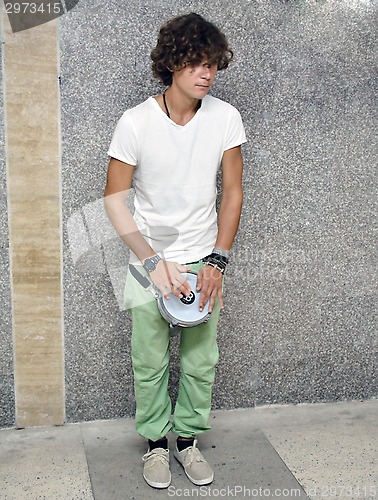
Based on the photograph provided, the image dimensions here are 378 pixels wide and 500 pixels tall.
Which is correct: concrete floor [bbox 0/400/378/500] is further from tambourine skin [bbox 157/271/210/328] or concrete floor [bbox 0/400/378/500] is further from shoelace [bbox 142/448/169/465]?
tambourine skin [bbox 157/271/210/328]

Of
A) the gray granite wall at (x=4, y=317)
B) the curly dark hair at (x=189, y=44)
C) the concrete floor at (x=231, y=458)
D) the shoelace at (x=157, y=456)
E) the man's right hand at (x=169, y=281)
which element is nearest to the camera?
the curly dark hair at (x=189, y=44)

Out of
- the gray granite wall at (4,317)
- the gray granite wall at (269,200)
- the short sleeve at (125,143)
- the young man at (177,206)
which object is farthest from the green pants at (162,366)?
the gray granite wall at (4,317)

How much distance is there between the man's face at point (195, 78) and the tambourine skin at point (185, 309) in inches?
28.6

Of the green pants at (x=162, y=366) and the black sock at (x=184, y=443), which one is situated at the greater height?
the green pants at (x=162, y=366)

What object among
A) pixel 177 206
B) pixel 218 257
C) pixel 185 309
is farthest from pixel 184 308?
pixel 177 206

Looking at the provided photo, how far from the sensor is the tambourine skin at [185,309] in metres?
2.75

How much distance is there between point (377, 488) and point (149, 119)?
6.02 feet

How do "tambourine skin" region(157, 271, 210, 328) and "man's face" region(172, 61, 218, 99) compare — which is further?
"tambourine skin" region(157, 271, 210, 328)

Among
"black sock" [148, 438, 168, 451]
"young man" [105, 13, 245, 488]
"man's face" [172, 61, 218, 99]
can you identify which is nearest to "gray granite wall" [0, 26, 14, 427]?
"young man" [105, 13, 245, 488]

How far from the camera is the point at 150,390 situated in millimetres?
2934

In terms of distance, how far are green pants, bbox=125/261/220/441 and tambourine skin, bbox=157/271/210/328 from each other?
0.24ft

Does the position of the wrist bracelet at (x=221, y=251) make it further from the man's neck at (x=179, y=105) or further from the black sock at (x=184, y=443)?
the black sock at (x=184, y=443)

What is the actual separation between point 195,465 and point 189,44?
177 centimetres

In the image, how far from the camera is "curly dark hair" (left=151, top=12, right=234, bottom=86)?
2.61 m
